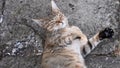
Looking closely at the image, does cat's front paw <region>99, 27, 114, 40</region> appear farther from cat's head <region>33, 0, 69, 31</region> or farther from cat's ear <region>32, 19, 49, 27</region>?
cat's ear <region>32, 19, 49, 27</region>

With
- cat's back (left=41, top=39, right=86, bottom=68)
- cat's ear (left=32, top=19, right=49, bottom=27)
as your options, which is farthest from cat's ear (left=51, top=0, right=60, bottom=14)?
cat's back (left=41, top=39, right=86, bottom=68)

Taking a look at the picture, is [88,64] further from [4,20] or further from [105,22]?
[4,20]

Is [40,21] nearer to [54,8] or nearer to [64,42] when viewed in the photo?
[54,8]

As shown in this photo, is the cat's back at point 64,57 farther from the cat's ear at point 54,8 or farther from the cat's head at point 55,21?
the cat's ear at point 54,8

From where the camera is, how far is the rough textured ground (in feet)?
10.8

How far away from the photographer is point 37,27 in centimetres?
351

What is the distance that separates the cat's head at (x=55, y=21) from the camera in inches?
132

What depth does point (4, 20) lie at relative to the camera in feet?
11.7

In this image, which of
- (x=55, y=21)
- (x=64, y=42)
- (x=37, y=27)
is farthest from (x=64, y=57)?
(x=37, y=27)

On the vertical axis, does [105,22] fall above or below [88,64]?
above

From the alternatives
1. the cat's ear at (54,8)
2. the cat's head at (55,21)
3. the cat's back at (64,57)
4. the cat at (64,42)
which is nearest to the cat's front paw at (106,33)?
the cat at (64,42)

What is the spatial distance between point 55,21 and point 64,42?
0.25 m

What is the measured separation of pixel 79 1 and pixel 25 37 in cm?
59

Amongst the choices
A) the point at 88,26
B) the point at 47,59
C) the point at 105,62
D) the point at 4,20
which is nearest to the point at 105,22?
the point at 88,26
